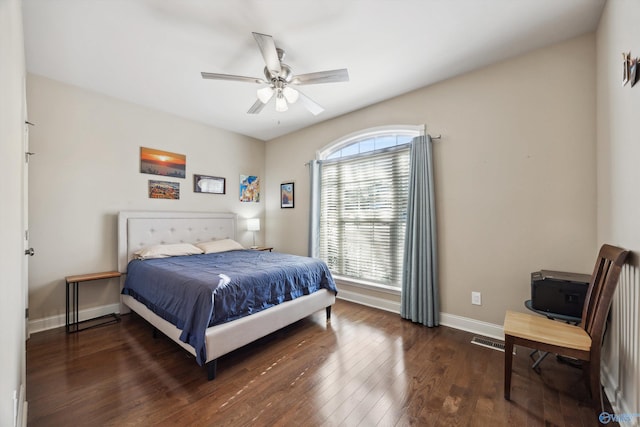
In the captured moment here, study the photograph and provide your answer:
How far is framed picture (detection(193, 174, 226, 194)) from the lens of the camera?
13.5ft

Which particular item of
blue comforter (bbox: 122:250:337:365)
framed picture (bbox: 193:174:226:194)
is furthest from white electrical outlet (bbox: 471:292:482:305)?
framed picture (bbox: 193:174:226:194)

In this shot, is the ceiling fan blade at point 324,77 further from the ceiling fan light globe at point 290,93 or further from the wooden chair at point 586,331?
the wooden chair at point 586,331

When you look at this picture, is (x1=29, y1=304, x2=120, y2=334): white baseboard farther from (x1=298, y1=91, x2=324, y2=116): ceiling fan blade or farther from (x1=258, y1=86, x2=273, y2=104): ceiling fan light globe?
(x1=298, y1=91, x2=324, y2=116): ceiling fan blade

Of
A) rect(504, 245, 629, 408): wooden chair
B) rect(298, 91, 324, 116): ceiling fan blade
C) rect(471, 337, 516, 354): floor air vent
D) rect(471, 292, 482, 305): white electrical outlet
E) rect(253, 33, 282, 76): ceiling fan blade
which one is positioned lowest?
rect(471, 337, 516, 354): floor air vent

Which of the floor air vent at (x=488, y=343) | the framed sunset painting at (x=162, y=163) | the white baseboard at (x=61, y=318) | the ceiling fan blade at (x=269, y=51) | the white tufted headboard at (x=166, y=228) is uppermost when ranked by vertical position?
the ceiling fan blade at (x=269, y=51)

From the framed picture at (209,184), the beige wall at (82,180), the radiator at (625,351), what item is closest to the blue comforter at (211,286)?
the beige wall at (82,180)

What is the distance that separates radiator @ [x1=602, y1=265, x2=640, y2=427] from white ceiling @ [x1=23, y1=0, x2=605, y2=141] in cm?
200

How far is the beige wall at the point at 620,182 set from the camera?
1389 millimetres

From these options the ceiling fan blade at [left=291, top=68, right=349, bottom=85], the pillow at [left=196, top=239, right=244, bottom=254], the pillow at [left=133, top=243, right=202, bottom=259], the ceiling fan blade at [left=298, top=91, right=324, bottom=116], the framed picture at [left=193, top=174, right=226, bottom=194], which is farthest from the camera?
the framed picture at [left=193, top=174, right=226, bottom=194]

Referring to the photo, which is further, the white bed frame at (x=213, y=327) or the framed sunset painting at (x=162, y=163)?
the framed sunset painting at (x=162, y=163)

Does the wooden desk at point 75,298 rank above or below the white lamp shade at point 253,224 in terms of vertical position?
below

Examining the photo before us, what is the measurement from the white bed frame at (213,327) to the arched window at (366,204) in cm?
91

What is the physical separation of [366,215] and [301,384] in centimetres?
236

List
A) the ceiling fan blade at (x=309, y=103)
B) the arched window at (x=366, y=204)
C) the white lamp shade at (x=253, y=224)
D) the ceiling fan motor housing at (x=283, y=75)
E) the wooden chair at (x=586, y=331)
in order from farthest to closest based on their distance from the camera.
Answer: the white lamp shade at (x=253, y=224) < the arched window at (x=366, y=204) < the ceiling fan blade at (x=309, y=103) < the ceiling fan motor housing at (x=283, y=75) < the wooden chair at (x=586, y=331)
